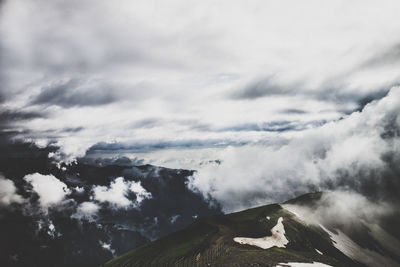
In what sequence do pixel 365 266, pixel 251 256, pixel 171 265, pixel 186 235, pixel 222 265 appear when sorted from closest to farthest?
pixel 222 265
pixel 251 256
pixel 171 265
pixel 186 235
pixel 365 266

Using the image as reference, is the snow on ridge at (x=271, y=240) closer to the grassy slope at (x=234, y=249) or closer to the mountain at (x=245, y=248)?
the mountain at (x=245, y=248)

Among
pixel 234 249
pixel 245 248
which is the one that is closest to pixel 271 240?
pixel 245 248

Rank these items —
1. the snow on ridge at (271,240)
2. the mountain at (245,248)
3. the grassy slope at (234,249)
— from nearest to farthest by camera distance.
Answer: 1. the grassy slope at (234,249)
2. the mountain at (245,248)
3. the snow on ridge at (271,240)

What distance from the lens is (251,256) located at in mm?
93062

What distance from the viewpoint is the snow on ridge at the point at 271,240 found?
124894 millimetres

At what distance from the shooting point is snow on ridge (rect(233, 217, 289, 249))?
125 meters

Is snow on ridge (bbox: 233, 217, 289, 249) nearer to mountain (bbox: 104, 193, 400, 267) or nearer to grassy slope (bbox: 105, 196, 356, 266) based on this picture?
mountain (bbox: 104, 193, 400, 267)

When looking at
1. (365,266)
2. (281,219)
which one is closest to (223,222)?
(281,219)

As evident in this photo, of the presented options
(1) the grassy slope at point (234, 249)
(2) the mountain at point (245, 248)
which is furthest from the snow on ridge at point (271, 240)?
(1) the grassy slope at point (234, 249)

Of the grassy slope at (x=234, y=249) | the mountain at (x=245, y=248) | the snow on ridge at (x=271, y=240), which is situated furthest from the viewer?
the snow on ridge at (x=271, y=240)

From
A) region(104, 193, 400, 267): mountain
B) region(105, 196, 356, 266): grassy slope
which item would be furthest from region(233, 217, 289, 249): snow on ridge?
region(105, 196, 356, 266): grassy slope

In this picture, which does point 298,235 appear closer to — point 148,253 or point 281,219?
point 281,219

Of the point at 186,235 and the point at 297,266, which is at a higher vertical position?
the point at 297,266

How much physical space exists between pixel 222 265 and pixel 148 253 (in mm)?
72709
